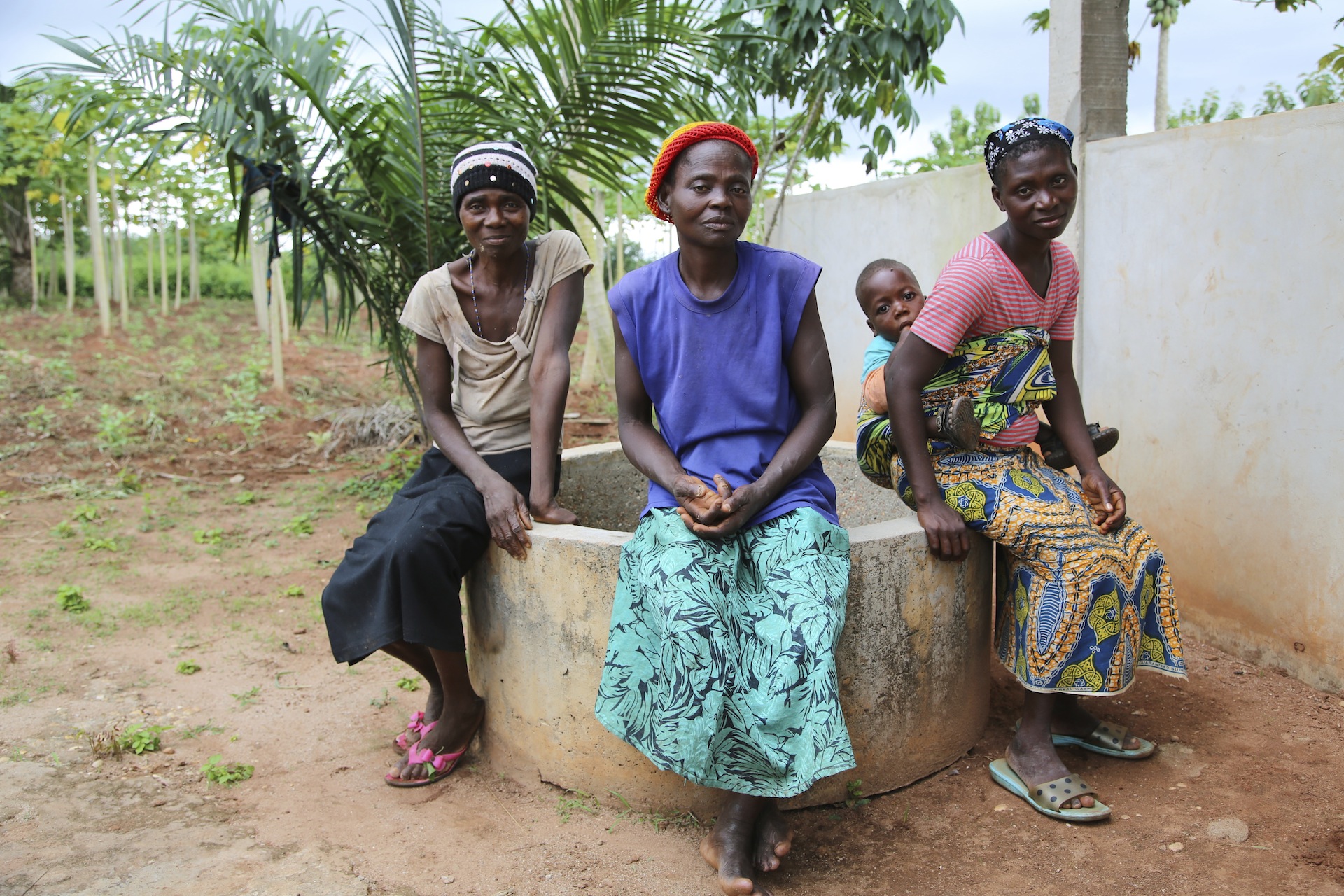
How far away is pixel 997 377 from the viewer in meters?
2.74

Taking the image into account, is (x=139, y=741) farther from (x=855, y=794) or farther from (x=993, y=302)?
(x=993, y=302)

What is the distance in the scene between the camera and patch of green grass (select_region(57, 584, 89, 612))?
168 inches

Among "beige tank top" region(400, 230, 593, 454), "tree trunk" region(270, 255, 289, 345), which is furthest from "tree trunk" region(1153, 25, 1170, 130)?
"beige tank top" region(400, 230, 593, 454)

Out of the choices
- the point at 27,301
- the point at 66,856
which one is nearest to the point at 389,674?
the point at 66,856

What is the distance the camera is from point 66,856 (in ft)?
8.04

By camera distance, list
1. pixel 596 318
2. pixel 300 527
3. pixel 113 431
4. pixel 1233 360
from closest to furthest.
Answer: pixel 1233 360, pixel 300 527, pixel 113 431, pixel 596 318

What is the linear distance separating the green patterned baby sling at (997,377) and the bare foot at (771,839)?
1140 millimetres

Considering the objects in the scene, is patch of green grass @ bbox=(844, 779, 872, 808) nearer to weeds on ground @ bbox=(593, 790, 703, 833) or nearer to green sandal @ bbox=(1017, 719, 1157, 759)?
weeds on ground @ bbox=(593, 790, 703, 833)

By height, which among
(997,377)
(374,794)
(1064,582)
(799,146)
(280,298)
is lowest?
(374,794)

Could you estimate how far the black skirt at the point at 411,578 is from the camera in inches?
105

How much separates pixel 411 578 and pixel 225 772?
35.5 inches

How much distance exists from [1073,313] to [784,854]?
1.73 m

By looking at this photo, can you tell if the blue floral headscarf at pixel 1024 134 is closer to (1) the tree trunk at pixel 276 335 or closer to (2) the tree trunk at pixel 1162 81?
(1) the tree trunk at pixel 276 335

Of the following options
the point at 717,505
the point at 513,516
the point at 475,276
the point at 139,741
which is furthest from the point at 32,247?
the point at 717,505
